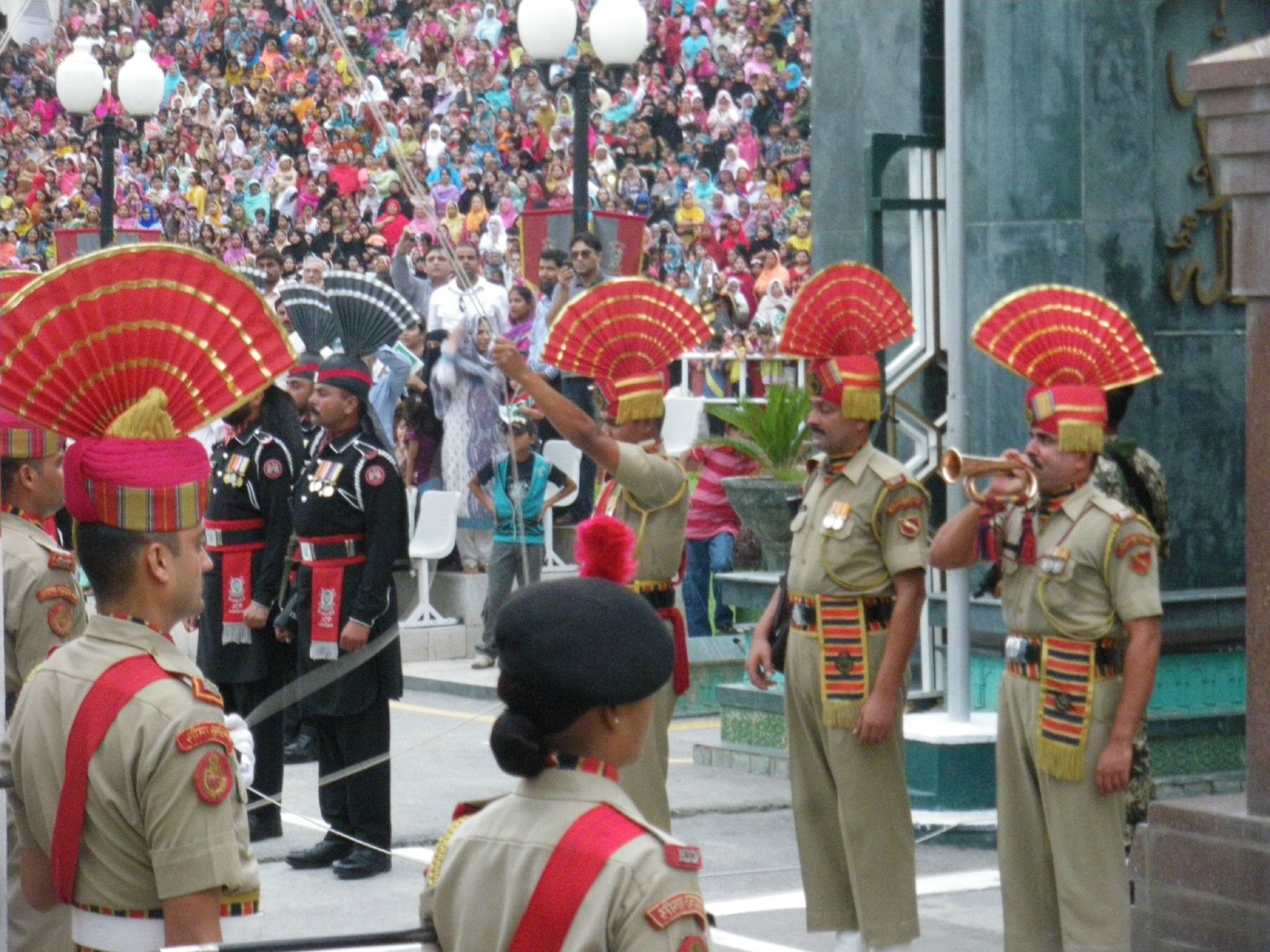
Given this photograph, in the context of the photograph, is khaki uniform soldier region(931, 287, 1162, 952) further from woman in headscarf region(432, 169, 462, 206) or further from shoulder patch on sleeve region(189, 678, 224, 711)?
woman in headscarf region(432, 169, 462, 206)

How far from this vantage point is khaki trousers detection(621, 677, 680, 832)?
23.6 ft

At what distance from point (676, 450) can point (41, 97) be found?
50.9 feet

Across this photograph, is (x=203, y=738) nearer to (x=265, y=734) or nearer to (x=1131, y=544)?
(x=1131, y=544)

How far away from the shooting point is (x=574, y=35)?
13.3 m

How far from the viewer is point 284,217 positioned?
2300cm

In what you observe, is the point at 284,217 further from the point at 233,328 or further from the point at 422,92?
the point at 233,328

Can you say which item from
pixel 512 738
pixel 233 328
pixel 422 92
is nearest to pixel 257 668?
pixel 233 328

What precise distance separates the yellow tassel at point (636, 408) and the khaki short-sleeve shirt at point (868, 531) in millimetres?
1005

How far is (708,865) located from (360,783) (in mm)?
1415

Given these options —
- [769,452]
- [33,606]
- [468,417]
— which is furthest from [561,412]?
[468,417]

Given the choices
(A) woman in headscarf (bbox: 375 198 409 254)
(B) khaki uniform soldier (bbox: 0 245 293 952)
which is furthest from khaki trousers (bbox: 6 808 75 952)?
(A) woman in headscarf (bbox: 375 198 409 254)

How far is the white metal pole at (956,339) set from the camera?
8.63 meters

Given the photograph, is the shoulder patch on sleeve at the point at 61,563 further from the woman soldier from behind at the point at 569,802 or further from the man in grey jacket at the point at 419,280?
the man in grey jacket at the point at 419,280

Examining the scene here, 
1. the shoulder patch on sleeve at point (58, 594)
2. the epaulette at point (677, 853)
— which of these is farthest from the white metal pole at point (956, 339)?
the epaulette at point (677, 853)
